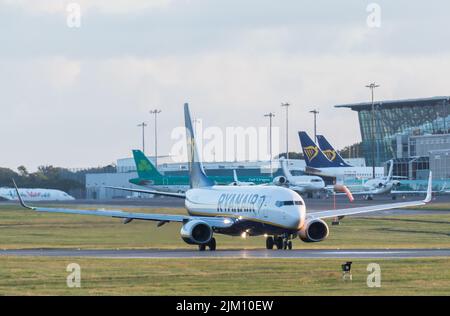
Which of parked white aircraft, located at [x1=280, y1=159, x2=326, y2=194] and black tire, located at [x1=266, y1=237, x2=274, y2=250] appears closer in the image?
black tire, located at [x1=266, y1=237, x2=274, y2=250]

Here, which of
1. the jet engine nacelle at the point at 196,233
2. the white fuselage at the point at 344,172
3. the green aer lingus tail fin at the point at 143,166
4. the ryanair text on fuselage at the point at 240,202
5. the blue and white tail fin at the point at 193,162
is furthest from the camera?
the white fuselage at the point at 344,172

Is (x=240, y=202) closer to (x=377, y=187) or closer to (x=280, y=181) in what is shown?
(x=377, y=187)

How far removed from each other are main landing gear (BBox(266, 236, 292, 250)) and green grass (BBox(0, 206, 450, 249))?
1592 millimetres

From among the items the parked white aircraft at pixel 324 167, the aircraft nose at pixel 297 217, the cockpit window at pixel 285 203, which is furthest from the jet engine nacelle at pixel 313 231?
the parked white aircraft at pixel 324 167

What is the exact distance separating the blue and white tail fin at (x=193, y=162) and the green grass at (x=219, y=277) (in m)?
21.8

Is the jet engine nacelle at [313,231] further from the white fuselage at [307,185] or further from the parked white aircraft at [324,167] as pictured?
the parked white aircraft at [324,167]

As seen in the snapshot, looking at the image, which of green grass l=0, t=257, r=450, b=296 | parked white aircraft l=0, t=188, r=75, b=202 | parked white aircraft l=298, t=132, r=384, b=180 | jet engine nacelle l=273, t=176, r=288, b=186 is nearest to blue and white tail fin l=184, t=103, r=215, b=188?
green grass l=0, t=257, r=450, b=296

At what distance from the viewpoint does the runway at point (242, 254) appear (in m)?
51.6

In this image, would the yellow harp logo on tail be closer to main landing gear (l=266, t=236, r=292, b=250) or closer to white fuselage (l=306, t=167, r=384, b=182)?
white fuselage (l=306, t=167, r=384, b=182)

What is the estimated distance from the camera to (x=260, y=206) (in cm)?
5959

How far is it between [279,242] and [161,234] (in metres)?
11.0

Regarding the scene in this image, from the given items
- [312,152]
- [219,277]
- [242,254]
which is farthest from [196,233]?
[312,152]

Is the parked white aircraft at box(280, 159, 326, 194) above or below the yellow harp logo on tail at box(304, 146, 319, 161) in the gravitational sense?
below

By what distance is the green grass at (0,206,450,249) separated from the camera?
6594cm
